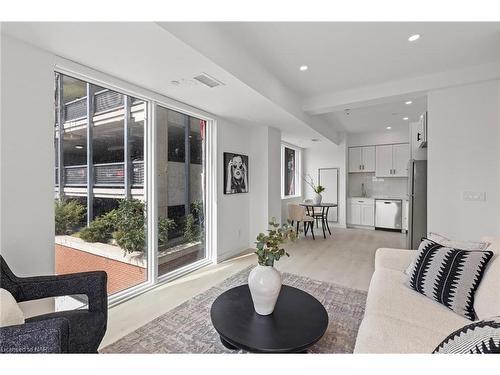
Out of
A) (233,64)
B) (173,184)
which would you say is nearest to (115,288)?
(173,184)

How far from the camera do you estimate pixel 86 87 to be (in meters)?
2.31

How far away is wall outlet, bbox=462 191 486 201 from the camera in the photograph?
9.19 feet

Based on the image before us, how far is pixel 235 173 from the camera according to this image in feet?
13.6

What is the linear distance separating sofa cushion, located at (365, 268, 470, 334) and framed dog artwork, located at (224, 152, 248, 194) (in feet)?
8.69

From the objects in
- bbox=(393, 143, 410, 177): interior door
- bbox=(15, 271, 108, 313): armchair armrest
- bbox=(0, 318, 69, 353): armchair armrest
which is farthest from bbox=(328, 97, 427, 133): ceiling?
bbox=(0, 318, 69, 353): armchair armrest

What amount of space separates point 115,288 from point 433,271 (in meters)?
2.93

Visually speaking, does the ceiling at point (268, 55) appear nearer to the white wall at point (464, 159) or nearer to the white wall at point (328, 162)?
the white wall at point (464, 159)

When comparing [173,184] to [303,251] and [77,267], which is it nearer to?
[77,267]

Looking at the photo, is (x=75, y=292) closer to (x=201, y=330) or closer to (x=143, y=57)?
(x=201, y=330)

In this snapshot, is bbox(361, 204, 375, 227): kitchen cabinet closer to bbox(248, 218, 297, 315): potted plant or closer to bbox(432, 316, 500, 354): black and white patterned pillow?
bbox(248, 218, 297, 315): potted plant

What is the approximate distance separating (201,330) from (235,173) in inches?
103

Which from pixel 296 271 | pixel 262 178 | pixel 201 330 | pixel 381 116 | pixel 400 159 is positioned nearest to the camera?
pixel 201 330

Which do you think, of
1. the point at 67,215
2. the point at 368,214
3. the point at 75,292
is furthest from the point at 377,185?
the point at 75,292
